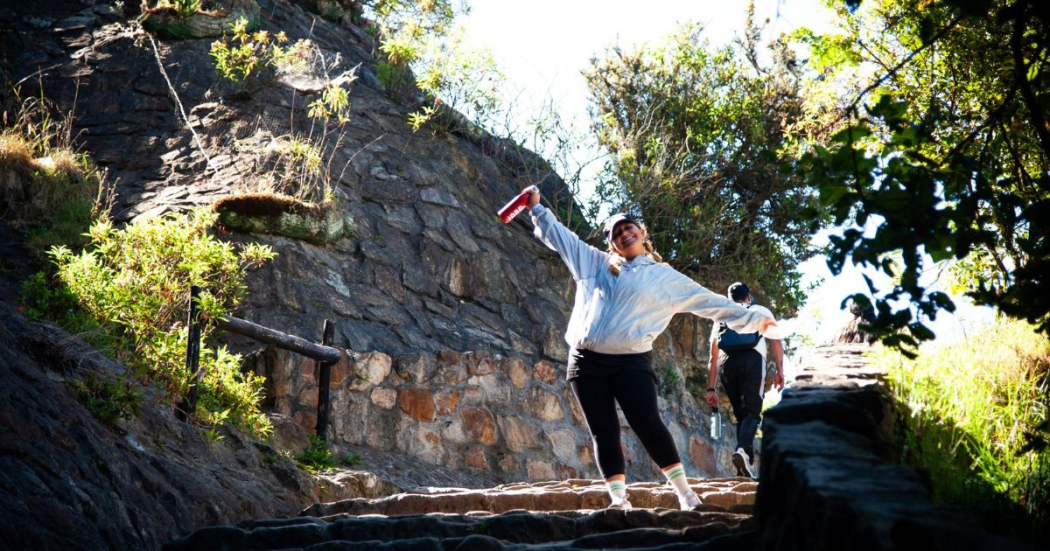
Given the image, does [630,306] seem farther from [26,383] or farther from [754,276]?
[754,276]

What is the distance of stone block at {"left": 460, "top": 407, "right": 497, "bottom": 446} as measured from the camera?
9.80 metres

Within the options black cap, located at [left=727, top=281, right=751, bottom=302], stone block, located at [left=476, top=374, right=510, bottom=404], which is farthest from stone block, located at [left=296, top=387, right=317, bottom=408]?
black cap, located at [left=727, top=281, right=751, bottom=302]

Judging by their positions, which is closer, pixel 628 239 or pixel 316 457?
pixel 628 239

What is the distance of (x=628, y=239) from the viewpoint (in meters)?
5.51

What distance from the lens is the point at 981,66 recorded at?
855 centimetres

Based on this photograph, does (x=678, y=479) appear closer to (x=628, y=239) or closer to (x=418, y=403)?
(x=628, y=239)

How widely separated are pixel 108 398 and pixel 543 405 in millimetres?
5686

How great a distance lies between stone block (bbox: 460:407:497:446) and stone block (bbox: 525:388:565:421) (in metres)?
0.54

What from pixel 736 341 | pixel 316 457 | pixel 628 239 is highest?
pixel 628 239

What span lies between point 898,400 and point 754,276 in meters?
9.20

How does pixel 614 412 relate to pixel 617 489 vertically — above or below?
above

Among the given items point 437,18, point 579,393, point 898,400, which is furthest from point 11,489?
point 437,18

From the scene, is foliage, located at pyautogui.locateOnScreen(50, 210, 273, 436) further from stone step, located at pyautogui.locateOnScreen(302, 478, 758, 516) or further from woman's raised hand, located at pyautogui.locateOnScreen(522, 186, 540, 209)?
woman's raised hand, located at pyautogui.locateOnScreen(522, 186, 540, 209)

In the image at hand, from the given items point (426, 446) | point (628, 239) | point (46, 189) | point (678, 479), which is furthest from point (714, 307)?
point (46, 189)
